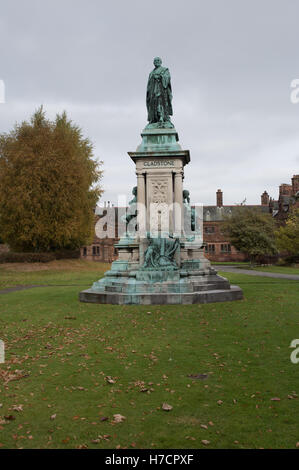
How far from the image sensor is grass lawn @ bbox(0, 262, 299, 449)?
14.5 feet

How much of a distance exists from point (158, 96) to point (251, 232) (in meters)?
29.4

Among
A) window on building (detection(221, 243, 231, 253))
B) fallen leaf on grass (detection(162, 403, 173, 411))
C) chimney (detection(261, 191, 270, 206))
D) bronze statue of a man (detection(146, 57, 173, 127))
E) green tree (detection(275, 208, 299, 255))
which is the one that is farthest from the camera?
chimney (detection(261, 191, 270, 206))

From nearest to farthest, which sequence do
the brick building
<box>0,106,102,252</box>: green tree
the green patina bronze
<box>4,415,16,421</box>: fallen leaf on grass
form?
<box>4,415,16,421</box>: fallen leaf on grass, the green patina bronze, <box>0,106,102,252</box>: green tree, the brick building

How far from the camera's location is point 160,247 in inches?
585

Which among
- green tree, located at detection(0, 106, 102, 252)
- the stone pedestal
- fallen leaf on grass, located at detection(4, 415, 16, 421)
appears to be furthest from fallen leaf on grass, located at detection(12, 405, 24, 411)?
green tree, located at detection(0, 106, 102, 252)

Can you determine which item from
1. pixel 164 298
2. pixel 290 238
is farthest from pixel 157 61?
pixel 290 238

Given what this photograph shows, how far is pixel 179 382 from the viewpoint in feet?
19.7

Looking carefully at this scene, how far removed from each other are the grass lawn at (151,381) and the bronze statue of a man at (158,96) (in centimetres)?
907

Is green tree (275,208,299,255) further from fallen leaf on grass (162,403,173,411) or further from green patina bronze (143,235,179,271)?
fallen leaf on grass (162,403,173,411)

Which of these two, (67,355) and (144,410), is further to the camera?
(67,355)

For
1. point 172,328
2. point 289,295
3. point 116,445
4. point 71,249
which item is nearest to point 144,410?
point 116,445

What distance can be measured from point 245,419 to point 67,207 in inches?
1378

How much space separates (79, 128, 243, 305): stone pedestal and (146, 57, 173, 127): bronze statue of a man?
79 centimetres
